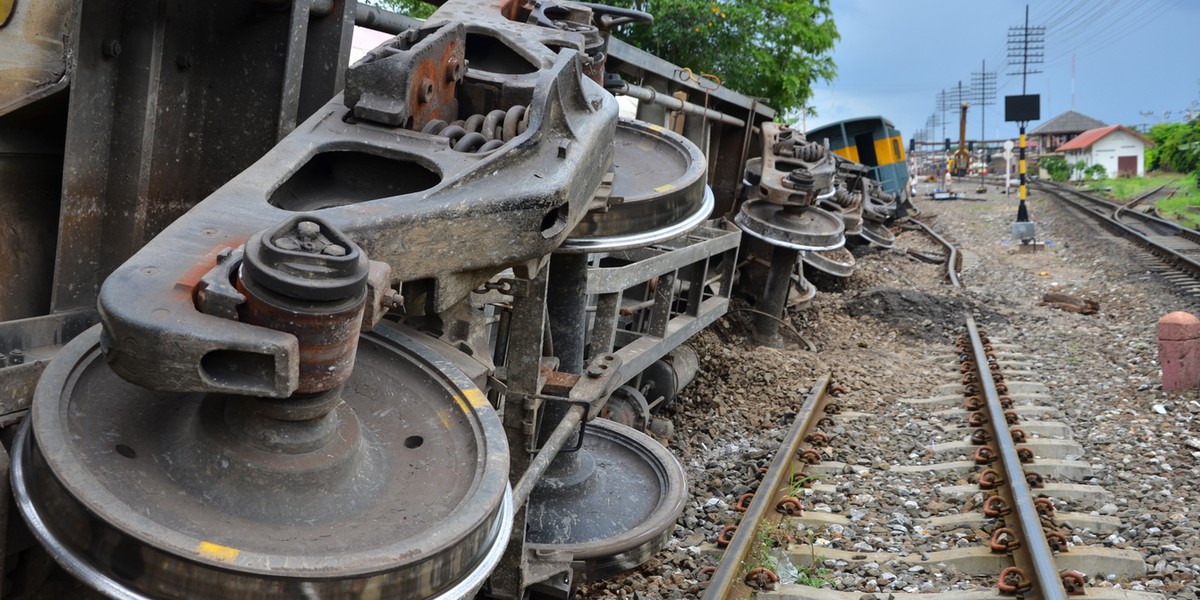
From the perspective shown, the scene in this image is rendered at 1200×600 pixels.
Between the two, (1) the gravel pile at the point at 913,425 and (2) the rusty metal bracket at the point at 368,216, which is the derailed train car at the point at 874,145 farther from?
(2) the rusty metal bracket at the point at 368,216

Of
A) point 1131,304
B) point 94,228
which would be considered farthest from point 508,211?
point 1131,304

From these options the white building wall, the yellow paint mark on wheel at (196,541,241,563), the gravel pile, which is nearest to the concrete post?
the gravel pile

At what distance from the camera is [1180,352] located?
7.08 metres

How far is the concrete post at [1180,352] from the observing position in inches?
278

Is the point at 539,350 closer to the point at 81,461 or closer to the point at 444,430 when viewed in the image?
the point at 444,430

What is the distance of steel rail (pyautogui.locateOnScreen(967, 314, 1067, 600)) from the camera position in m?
3.94

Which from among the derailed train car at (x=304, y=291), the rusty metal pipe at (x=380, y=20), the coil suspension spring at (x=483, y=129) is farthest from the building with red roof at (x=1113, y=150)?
the coil suspension spring at (x=483, y=129)

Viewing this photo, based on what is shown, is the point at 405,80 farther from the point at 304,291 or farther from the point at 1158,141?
the point at 1158,141

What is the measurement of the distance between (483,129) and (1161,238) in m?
15.9

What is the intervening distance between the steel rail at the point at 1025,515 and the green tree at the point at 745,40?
13196 mm

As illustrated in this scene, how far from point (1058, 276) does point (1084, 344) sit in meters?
5.39

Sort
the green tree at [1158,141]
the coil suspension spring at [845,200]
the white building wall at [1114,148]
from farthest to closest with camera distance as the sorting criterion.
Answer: the white building wall at [1114,148]
the green tree at [1158,141]
the coil suspension spring at [845,200]

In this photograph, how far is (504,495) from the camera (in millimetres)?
2418

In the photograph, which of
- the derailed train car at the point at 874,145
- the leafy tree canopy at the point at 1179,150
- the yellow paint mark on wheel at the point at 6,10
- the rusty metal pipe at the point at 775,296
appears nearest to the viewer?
the yellow paint mark on wheel at the point at 6,10
